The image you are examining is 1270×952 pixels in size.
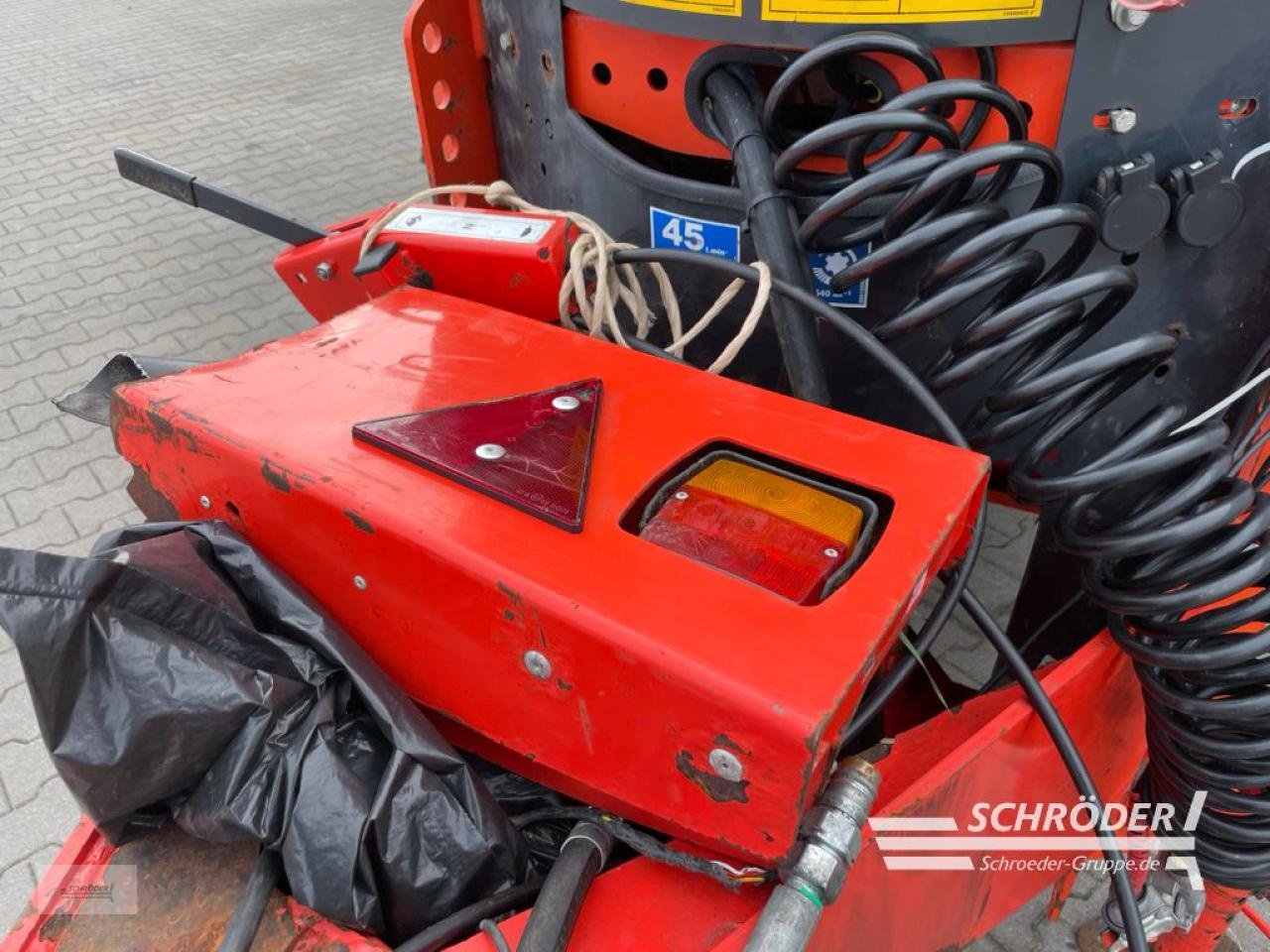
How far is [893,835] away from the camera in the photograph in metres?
1.10

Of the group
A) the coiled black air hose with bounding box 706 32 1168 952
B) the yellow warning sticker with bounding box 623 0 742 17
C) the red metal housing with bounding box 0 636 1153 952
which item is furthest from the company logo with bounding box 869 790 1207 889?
the yellow warning sticker with bounding box 623 0 742 17

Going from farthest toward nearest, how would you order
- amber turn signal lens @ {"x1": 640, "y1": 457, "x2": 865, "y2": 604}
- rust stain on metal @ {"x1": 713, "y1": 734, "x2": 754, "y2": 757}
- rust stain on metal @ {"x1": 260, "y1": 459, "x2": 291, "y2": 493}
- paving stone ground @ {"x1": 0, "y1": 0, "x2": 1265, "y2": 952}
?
paving stone ground @ {"x1": 0, "y1": 0, "x2": 1265, "y2": 952}
rust stain on metal @ {"x1": 260, "y1": 459, "x2": 291, "y2": 493}
amber turn signal lens @ {"x1": 640, "y1": 457, "x2": 865, "y2": 604}
rust stain on metal @ {"x1": 713, "y1": 734, "x2": 754, "y2": 757}

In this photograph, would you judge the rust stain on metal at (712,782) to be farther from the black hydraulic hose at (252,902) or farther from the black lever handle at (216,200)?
the black lever handle at (216,200)

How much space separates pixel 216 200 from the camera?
174 centimetres

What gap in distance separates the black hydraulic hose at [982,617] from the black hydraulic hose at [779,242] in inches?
1.8

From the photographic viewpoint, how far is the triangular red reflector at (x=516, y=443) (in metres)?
1.00

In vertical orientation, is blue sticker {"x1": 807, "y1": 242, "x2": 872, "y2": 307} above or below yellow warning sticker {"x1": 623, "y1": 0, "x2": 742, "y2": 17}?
below

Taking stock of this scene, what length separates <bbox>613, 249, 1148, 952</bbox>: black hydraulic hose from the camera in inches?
44.8

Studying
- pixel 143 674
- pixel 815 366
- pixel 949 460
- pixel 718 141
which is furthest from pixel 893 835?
pixel 718 141

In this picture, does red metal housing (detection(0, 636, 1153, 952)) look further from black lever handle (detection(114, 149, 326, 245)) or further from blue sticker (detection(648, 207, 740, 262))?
black lever handle (detection(114, 149, 326, 245))

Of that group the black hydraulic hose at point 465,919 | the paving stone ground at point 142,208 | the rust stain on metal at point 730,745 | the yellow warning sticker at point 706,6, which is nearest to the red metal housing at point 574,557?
the rust stain on metal at point 730,745

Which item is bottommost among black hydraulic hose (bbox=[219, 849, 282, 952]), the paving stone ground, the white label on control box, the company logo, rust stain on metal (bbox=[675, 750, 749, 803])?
the paving stone ground

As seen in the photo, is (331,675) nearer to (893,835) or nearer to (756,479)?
(756,479)

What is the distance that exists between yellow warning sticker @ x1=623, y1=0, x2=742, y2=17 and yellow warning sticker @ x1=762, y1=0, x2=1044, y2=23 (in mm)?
40
